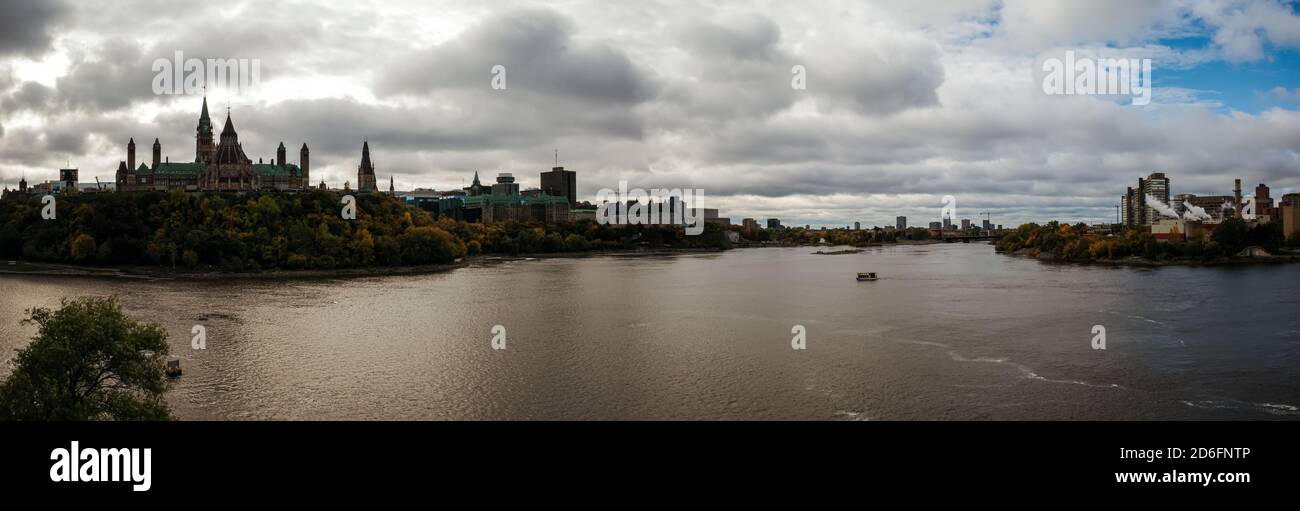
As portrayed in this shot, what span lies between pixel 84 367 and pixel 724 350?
15.0 meters

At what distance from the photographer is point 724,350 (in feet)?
72.0

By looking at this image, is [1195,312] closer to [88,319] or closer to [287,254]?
[88,319]

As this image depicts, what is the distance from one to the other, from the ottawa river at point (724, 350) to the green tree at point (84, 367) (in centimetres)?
357

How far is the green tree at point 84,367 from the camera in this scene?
10.2 meters

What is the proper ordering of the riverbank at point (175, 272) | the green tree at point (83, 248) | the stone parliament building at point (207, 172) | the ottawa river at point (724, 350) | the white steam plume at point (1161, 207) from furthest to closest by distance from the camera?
1. the white steam plume at point (1161, 207)
2. the stone parliament building at point (207, 172)
3. the green tree at point (83, 248)
4. the riverbank at point (175, 272)
5. the ottawa river at point (724, 350)

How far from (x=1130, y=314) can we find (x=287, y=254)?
47692 mm

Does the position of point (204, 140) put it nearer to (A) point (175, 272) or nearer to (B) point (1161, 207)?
(A) point (175, 272)

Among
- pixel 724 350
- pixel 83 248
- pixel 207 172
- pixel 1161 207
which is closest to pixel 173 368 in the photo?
pixel 724 350

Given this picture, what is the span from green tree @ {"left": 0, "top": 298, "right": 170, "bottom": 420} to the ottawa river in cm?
357

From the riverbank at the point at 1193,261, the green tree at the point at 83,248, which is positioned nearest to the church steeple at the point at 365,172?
the green tree at the point at 83,248

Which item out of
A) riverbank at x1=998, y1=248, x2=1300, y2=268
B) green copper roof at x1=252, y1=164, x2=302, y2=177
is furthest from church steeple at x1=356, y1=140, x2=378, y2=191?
riverbank at x1=998, y1=248, x2=1300, y2=268

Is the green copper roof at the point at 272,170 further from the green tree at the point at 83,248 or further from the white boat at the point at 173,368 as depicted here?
the white boat at the point at 173,368

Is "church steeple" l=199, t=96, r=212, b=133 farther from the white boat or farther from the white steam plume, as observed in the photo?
the white steam plume

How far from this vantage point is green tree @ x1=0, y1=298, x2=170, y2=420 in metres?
10.2
